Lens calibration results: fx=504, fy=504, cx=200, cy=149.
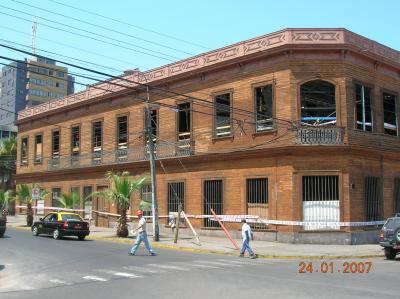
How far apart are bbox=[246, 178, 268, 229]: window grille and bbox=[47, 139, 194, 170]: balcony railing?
4.86 meters

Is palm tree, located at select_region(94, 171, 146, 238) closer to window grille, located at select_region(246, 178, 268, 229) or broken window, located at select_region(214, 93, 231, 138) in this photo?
broken window, located at select_region(214, 93, 231, 138)

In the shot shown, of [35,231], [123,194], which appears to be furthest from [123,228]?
[35,231]

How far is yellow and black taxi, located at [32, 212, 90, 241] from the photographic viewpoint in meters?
25.6

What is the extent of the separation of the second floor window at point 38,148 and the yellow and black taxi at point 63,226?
18751mm

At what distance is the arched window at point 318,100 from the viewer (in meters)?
25.5

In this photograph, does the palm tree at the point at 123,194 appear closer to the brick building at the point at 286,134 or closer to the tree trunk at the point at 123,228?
the tree trunk at the point at 123,228

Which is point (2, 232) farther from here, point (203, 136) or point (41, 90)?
point (41, 90)

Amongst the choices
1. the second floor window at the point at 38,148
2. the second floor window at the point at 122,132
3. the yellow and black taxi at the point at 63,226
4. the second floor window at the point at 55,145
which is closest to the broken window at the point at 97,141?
the second floor window at the point at 122,132

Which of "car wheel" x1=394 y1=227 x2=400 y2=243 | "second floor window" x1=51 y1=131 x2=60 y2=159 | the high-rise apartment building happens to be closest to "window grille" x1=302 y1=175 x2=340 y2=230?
"car wheel" x1=394 y1=227 x2=400 y2=243

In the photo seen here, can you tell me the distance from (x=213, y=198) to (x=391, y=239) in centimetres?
1164

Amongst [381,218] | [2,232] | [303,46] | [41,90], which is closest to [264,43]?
[303,46]

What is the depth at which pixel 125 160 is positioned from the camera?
34406 mm

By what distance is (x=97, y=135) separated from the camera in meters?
37.9

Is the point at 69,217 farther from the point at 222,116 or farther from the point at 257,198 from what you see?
the point at 222,116
